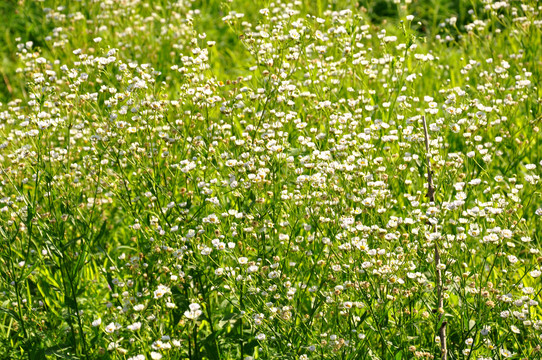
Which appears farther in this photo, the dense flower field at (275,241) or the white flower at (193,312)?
the dense flower field at (275,241)

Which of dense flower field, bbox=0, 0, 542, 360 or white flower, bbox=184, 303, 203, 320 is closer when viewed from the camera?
white flower, bbox=184, 303, 203, 320

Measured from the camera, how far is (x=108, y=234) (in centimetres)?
419

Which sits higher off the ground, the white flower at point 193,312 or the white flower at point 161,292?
the white flower at point 193,312

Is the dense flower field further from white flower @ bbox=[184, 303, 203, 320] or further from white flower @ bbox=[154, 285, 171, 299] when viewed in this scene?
white flower @ bbox=[184, 303, 203, 320]

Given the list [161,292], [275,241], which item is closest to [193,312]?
[161,292]

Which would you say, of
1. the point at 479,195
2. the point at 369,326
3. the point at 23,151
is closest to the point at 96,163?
the point at 23,151

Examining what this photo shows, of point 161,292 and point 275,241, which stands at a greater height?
point 161,292

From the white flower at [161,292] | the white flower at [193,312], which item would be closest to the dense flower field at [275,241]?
A: the white flower at [161,292]

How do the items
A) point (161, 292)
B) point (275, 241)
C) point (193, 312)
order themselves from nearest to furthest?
point (193, 312), point (161, 292), point (275, 241)

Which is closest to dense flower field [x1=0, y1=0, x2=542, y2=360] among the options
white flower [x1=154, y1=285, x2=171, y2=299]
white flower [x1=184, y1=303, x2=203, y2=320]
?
white flower [x1=154, y1=285, x2=171, y2=299]

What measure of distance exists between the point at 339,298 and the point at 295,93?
1.53 metres

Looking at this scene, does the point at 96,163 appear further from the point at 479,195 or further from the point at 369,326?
the point at 479,195

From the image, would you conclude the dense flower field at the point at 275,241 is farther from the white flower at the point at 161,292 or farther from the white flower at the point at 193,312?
the white flower at the point at 193,312

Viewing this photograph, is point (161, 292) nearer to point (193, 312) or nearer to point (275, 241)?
point (193, 312)
